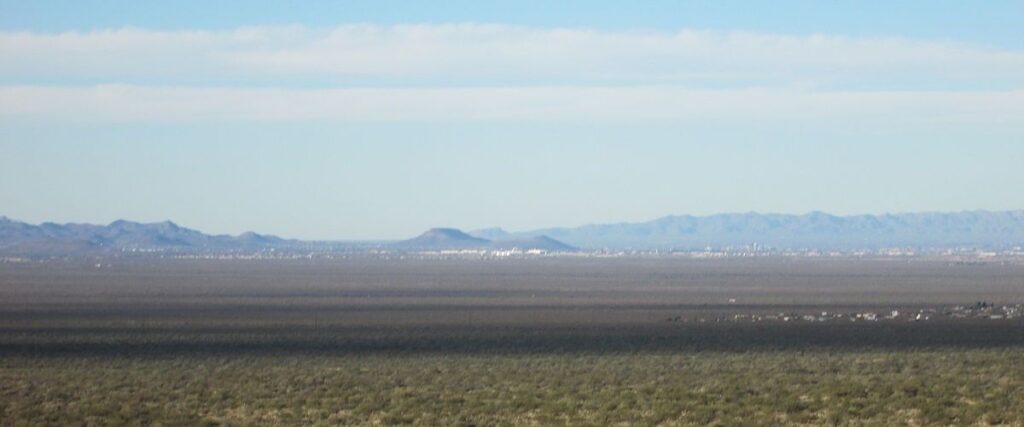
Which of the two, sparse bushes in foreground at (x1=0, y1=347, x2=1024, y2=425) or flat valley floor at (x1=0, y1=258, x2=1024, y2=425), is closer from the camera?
sparse bushes in foreground at (x1=0, y1=347, x2=1024, y2=425)

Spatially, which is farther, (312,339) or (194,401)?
(312,339)

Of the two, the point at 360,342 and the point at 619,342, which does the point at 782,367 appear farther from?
the point at 360,342

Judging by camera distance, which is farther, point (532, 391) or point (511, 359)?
point (511, 359)

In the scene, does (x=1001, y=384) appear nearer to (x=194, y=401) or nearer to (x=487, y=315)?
(x=194, y=401)

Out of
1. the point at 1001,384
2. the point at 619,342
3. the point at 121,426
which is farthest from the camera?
the point at 619,342

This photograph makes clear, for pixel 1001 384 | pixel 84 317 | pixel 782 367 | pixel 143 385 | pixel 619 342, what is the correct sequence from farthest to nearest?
1. pixel 84 317
2. pixel 619 342
3. pixel 782 367
4. pixel 143 385
5. pixel 1001 384

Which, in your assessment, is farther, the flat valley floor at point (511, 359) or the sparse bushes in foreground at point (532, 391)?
the flat valley floor at point (511, 359)

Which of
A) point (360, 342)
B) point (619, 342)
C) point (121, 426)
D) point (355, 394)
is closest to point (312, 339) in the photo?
point (360, 342)
